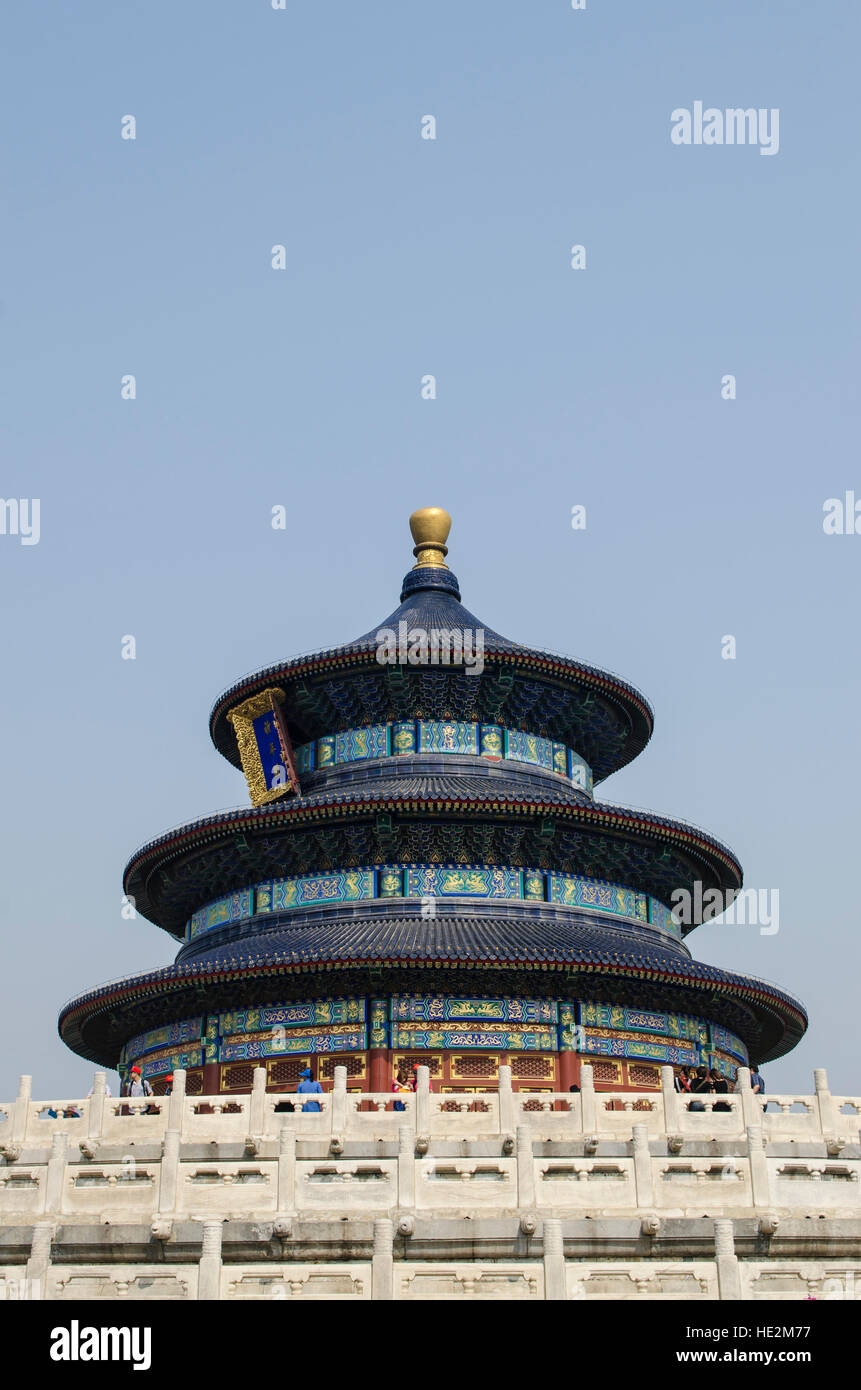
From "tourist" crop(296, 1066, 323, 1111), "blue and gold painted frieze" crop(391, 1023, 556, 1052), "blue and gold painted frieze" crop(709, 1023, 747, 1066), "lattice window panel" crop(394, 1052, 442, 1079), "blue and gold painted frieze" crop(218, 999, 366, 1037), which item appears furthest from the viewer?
"blue and gold painted frieze" crop(709, 1023, 747, 1066)

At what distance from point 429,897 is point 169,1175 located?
60.6ft

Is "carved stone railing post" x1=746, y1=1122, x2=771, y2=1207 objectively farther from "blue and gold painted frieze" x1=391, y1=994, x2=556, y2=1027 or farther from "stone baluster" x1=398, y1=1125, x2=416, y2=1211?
"blue and gold painted frieze" x1=391, y1=994, x2=556, y2=1027

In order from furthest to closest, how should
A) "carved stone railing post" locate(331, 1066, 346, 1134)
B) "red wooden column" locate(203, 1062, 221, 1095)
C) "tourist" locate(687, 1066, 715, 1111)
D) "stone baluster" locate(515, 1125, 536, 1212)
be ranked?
"red wooden column" locate(203, 1062, 221, 1095) < "tourist" locate(687, 1066, 715, 1111) < "carved stone railing post" locate(331, 1066, 346, 1134) < "stone baluster" locate(515, 1125, 536, 1212)

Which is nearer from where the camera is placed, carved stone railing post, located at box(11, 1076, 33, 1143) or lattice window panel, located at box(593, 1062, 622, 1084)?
carved stone railing post, located at box(11, 1076, 33, 1143)

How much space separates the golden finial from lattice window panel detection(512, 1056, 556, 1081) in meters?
16.4

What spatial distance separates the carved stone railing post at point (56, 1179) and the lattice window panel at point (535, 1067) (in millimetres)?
16135

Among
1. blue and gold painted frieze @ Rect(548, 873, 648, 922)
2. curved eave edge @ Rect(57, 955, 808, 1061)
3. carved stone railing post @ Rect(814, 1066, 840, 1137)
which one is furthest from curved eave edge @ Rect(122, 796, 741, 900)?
carved stone railing post @ Rect(814, 1066, 840, 1137)

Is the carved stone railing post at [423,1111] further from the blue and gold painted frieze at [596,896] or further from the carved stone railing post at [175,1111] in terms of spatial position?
the blue and gold painted frieze at [596,896]

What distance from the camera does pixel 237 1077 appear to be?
31.6 meters

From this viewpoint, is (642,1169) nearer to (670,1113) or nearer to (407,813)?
(670,1113)

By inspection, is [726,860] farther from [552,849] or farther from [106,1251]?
[106,1251]

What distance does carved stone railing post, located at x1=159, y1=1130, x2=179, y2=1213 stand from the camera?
1459cm

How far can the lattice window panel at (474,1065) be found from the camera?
3011 cm

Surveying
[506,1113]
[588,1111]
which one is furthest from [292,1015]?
[588,1111]
